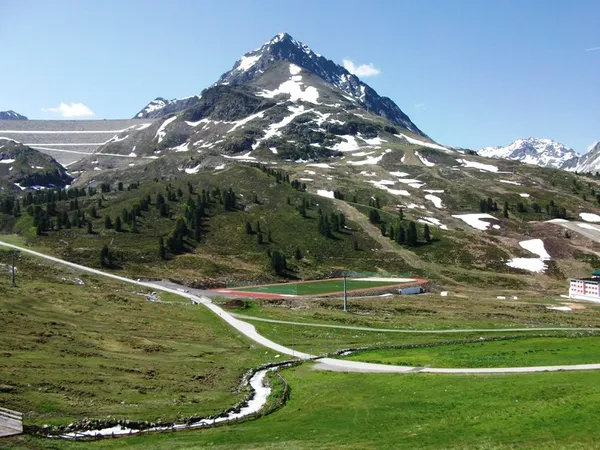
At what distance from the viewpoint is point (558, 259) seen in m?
152

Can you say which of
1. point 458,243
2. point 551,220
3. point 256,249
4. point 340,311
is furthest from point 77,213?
point 551,220

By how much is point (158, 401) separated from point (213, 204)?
14976cm

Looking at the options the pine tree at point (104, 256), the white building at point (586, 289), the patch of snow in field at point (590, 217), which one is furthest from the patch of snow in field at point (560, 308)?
the pine tree at point (104, 256)

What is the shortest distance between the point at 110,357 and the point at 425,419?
30.9 m

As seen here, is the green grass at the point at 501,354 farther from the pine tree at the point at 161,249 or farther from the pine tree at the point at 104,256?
the pine tree at the point at 161,249

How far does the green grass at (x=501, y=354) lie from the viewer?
51.7 metres

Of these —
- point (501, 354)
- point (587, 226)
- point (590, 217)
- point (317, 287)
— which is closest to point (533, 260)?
point (587, 226)

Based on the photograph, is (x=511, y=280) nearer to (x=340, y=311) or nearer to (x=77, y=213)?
(x=340, y=311)

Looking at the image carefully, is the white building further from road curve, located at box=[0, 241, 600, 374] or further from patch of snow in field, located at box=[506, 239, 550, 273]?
road curve, located at box=[0, 241, 600, 374]

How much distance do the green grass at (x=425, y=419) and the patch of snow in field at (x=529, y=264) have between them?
113 meters

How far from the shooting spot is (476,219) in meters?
190

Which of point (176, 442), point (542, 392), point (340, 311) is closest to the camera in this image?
point (176, 442)

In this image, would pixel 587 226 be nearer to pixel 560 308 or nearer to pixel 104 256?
pixel 560 308

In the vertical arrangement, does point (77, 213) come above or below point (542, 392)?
above
